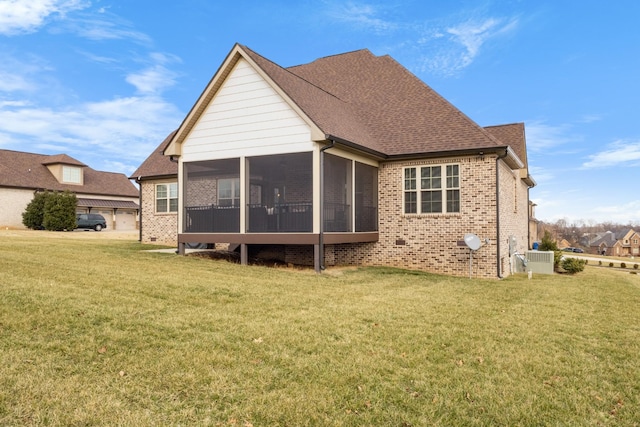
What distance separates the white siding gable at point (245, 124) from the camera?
13.8m

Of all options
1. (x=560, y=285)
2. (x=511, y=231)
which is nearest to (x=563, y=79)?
(x=511, y=231)

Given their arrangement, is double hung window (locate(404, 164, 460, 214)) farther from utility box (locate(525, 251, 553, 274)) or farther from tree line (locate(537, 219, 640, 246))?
tree line (locate(537, 219, 640, 246))

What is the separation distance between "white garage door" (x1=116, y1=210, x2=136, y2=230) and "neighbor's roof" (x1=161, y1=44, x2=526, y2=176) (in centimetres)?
2919

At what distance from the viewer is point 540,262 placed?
61.1 ft

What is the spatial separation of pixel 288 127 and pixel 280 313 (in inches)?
300

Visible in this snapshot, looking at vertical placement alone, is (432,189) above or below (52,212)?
above

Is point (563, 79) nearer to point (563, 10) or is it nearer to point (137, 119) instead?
point (563, 10)

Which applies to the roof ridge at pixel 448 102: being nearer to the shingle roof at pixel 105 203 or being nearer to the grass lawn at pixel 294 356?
the grass lawn at pixel 294 356

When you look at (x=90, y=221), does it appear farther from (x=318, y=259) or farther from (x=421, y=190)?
(x=421, y=190)

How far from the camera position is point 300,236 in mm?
13609

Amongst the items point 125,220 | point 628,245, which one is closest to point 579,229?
point 628,245

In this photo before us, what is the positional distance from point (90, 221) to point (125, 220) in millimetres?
7066

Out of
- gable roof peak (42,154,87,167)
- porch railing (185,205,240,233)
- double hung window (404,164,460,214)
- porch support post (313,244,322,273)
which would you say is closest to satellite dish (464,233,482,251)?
double hung window (404,164,460,214)

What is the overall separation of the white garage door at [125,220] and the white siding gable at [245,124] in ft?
101
